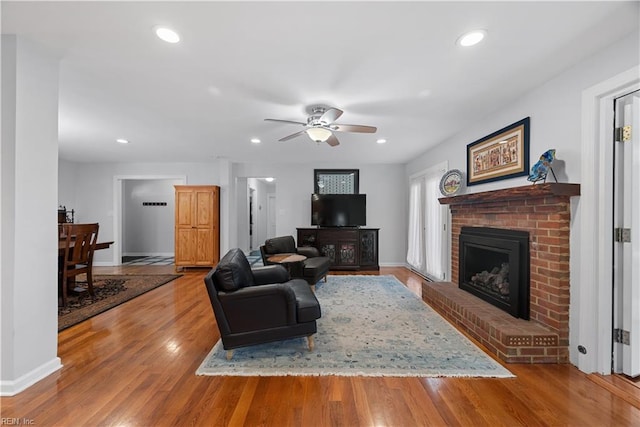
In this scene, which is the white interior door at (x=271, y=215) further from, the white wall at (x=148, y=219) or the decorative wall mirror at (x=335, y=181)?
the decorative wall mirror at (x=335, y=181)

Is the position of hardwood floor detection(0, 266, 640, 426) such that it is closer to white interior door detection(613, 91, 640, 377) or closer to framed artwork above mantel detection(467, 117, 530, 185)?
white interior door detection(613, 91, 640, 377)

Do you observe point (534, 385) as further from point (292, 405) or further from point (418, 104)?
point (418, 104)

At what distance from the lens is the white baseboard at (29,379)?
5.65 feet

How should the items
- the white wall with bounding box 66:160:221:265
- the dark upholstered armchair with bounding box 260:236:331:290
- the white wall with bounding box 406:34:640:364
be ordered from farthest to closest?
the white wall with bounding box 66:160:221:265 → the dark upholstered armchair with bounding box 260:236:331:290 → the white wall with bounding box 406:34:640:364

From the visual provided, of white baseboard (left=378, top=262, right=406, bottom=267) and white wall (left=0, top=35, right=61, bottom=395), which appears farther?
white baseboard (left=378, top=262, right=406, bottom=267)

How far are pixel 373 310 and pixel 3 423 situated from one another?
2971 millimetres

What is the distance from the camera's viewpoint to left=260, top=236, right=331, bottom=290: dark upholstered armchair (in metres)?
3.98

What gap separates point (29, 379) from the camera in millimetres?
1812

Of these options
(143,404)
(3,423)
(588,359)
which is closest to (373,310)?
(588,359)

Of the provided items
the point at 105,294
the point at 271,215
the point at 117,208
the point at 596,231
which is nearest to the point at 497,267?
the point at 596,231

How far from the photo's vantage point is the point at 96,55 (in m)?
1.95

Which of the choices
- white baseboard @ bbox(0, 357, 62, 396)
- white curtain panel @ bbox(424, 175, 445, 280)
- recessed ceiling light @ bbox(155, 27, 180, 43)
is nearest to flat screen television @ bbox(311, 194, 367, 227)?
white curtain panel @ bbox(424, 175, 445, 280)

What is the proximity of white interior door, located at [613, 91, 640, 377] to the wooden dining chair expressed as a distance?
17.9 ft

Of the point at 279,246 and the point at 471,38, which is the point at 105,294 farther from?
the point at 471,38
